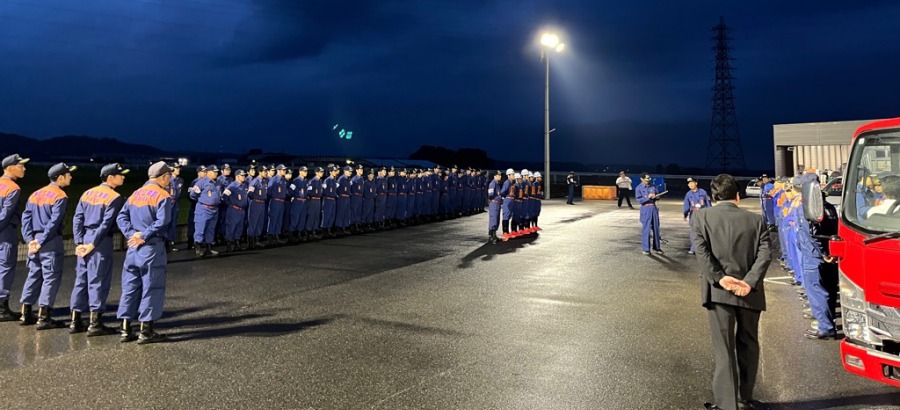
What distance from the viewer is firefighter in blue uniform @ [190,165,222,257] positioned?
474 inches

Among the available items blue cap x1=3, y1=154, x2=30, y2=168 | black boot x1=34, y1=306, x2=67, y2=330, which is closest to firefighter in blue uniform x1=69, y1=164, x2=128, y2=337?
Answer: black boot x1=34, y1=306, x2=67, y2=330

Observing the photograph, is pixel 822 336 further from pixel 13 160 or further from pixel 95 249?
pixel 13 160

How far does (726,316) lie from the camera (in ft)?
13.4

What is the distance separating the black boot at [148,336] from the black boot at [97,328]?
644 millimetres

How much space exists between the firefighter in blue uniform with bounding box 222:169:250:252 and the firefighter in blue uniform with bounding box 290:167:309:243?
5.11 ft

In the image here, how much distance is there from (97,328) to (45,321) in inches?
34.2

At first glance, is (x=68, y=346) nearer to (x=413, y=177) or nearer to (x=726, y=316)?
(x=726, y=316)

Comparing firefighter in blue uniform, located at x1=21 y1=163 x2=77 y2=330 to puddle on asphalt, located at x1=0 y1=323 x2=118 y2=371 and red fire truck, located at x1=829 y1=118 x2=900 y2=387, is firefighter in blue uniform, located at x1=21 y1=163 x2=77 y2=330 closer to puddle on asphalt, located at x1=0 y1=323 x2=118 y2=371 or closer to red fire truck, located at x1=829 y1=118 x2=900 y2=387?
puddle on asphalt, located at x1=0 y1=323 x2=118 y2=371

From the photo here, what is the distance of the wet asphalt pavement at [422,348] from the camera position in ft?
14.5

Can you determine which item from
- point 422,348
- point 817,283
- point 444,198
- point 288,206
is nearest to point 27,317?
point 422,348

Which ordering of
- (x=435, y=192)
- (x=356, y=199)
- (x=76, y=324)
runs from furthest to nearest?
1. (x=435, y=192)
2. (x=356, y=199)
3. (x=76, y=324)

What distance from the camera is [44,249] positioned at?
6527 mm

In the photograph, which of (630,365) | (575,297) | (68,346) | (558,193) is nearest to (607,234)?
(575,297)

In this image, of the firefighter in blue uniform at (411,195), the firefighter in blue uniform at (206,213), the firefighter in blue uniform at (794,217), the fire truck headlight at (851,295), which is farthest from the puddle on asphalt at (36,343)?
the firefighter in blue uniform at (411,195)
